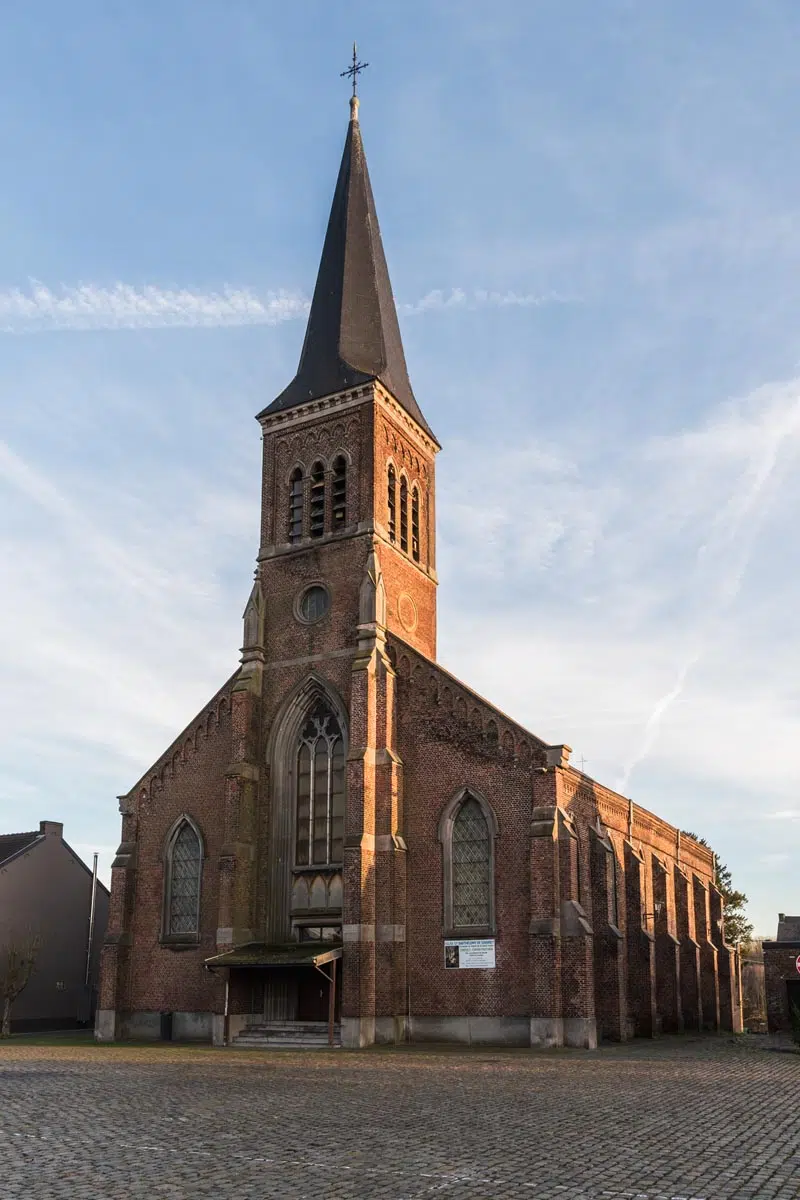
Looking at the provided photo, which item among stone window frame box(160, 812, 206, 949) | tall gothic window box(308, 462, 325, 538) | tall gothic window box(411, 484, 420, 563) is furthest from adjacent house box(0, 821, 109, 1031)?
tall gothic window box(411, 484, 420, 563)

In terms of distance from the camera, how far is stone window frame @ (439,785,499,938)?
1246 inches

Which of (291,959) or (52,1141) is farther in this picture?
(291,959)

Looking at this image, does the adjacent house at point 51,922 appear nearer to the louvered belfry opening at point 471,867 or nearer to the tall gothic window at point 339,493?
the louvered belfry opening at point 471,867

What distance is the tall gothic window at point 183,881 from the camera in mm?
36844

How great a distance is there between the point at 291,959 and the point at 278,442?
18.9m

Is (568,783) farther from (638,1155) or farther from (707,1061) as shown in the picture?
(638,1155)

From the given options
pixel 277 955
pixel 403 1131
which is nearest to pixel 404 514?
pixel 277 955

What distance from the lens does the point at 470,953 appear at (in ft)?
104

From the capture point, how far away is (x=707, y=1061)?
25938 mm

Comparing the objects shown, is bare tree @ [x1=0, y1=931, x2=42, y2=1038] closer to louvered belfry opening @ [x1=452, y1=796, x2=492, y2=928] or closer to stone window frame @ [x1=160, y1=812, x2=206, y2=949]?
stone window frame @ [x1=160, y1=812, x2=206, y2=949]

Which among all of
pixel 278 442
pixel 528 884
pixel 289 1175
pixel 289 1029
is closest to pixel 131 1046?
Answer: pixel 289 1029

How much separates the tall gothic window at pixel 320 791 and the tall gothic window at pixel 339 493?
654 centimetres

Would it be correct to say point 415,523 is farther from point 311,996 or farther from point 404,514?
point 311,996

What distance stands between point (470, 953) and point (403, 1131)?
18.6m
